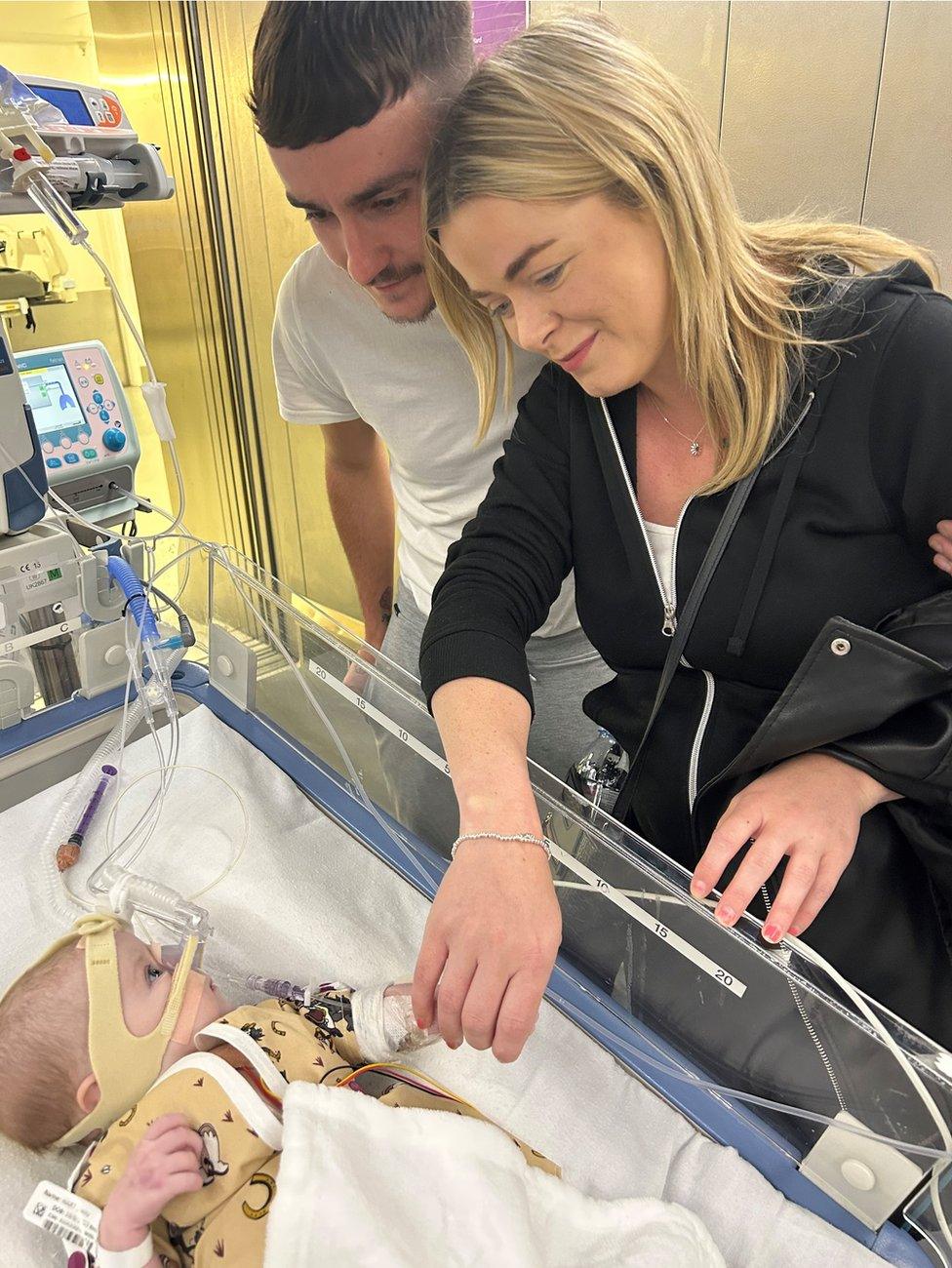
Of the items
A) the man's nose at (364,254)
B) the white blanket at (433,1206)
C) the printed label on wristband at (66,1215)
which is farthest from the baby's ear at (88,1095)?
the man's nose at (364,254)

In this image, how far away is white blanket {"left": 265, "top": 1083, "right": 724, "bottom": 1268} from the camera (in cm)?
89

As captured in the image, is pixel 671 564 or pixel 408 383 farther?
pixel 408 383

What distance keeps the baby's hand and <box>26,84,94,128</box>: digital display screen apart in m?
1.31

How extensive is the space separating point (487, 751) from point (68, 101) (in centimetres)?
109

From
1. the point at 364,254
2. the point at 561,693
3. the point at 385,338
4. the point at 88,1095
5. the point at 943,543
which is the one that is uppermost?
the point at 364,254

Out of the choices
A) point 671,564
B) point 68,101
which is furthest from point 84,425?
point 671,564

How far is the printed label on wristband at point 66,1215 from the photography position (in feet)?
3.04

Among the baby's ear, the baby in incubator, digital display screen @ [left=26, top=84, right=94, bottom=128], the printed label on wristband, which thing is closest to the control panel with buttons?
digital display screen @ [left=26, top=84, right=94, bottom=128]

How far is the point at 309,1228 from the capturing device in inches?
35.1

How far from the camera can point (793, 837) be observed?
92 centimetres

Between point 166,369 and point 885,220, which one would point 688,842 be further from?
point 166,369

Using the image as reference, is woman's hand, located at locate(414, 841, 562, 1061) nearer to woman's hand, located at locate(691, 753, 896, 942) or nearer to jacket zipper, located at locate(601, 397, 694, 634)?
woman's hand, located at locate(691, 753, 896, 942)

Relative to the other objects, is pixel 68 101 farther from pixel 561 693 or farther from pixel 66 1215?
pixel 66 1215

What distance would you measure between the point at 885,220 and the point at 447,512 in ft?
3.29
